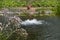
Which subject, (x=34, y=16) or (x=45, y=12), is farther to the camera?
(x=45, y=12)

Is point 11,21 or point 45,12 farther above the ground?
Answer: point 11,21

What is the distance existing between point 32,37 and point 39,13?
447 inches

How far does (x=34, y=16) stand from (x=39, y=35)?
9.22 meters

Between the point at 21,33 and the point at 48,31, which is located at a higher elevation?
the point at 21,33

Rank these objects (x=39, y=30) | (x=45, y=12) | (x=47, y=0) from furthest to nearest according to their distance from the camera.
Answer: (x=47, y=0), (x=45, y=12), (x=39, y=30)

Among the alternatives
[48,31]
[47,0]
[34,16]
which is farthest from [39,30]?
[47,0]

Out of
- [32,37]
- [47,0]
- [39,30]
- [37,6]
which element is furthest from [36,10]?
[32,37]

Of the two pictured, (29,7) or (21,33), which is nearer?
(21,33)

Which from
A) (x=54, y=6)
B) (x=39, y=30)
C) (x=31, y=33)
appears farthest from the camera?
(x=54, y=6)

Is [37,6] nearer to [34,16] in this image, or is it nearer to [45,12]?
[45,12]

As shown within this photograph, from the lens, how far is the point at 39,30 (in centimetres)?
1582

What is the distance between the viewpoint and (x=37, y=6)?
28.1 m

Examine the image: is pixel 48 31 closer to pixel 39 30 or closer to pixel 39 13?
pixel 39 30

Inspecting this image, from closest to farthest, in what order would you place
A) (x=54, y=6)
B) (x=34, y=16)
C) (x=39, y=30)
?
(x=39, y=30), (x=34, y=16), (x=54, y=6)
